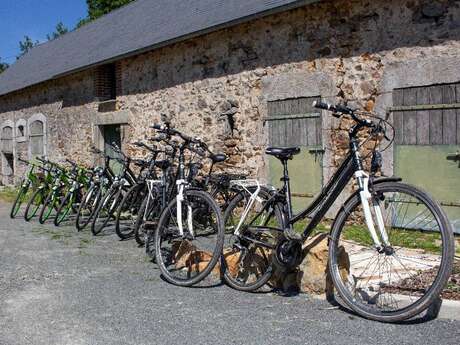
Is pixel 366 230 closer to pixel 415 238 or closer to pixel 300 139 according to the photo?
pixel 415 238

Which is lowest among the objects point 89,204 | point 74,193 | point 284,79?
point 89,204

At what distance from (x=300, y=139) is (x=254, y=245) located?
3.44m

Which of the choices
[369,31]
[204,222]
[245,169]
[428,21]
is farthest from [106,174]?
[428,21]

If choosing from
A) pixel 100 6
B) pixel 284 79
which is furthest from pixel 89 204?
pixel 100 6

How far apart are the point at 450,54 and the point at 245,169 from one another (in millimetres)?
3512

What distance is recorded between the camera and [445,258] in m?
3.13

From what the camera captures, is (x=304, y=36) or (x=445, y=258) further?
(x=304, y=36)

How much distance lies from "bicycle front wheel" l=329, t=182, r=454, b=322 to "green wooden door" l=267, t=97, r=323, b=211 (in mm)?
2439

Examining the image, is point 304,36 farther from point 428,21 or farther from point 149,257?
point 149,257

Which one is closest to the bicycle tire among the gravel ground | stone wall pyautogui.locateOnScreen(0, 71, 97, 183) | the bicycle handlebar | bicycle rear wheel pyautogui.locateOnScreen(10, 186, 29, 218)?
bicycle rear wheel pyautogui.locateOnScreen(10, 186, 29, 218)

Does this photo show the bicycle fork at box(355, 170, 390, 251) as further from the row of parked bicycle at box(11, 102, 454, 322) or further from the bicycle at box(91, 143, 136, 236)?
the bicycle at box(91, 143, 136, 236)

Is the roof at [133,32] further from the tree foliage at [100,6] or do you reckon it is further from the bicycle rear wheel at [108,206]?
the tree foliage at [100,6]

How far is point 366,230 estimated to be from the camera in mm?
4191

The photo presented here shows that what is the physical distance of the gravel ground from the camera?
324 cm
